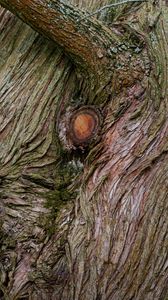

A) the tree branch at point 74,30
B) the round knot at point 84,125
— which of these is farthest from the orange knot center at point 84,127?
the tree branch at point 74,30

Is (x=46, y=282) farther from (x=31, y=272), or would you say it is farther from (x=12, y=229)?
(x=12, y=229)

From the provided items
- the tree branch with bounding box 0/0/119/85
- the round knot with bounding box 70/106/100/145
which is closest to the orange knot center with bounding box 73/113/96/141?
the round knot with bounding box 70/106/100/145

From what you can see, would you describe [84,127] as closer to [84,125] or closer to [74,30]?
[84,125]

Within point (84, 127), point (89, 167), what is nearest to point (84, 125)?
point (84, 127)

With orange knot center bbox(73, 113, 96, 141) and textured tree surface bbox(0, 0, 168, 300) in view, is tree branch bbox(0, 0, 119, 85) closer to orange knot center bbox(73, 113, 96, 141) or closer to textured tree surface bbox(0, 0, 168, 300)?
textured tree surface bbox(0, 0, 168, 300)

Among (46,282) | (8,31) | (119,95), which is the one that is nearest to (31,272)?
(46,282)

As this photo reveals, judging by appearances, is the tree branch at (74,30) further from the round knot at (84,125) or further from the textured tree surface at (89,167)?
Result: the round knot at (84,125)
